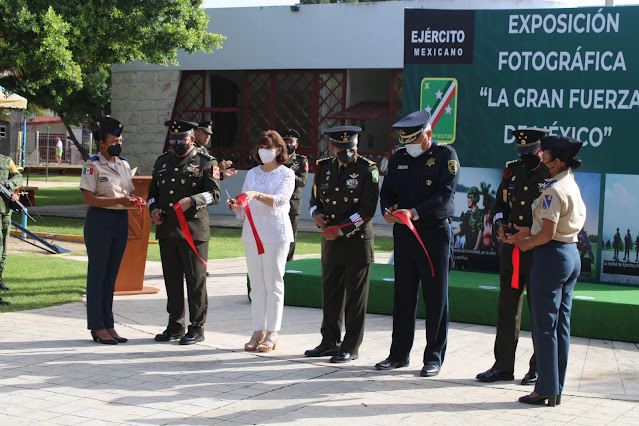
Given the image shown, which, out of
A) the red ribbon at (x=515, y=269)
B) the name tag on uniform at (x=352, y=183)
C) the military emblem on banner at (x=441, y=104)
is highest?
the military emblem on banner at (x=441, y=104)

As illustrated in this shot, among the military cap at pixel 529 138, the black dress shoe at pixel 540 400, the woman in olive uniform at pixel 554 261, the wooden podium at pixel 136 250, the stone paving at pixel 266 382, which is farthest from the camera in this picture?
the wooden podium at pixel 136 250

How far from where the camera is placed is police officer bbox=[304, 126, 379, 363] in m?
6.72

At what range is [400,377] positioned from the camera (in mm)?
6375

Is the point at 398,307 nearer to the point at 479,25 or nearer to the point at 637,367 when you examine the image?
the point at 637,367

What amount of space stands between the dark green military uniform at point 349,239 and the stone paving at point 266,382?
46 centimetres

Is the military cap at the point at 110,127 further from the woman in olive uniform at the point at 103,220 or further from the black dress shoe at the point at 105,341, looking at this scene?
the black dress shoe at the point at 105,341

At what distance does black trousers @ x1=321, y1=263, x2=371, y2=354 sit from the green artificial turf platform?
1.91 m

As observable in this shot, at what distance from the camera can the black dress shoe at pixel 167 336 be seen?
7.45m

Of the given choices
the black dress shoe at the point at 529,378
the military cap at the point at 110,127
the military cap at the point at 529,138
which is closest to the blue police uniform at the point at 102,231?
the military cap at the point at 110,127

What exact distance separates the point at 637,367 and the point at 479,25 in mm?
4497

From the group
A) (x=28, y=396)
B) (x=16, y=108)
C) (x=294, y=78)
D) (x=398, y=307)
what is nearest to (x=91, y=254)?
(x=28, y=396)

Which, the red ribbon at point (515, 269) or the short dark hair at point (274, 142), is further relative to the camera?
the short dark hair at point (274, 142)

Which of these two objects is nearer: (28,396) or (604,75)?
(28,396)

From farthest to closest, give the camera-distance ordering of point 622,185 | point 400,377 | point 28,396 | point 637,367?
point 622,185
point 637,367
point 400,377
point 28,396
